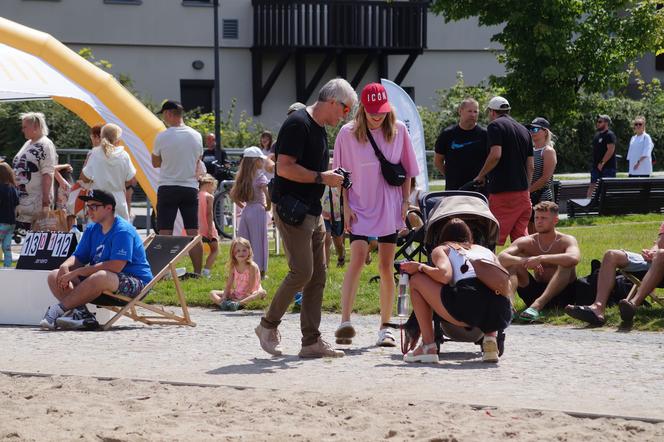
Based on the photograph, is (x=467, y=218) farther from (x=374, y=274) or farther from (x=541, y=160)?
(x=374, y=274)

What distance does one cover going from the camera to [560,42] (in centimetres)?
2561

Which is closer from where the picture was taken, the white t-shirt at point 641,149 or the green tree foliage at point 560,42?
the white t-shirt at point 641,149

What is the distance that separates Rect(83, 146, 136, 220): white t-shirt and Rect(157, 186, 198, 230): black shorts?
0.43m

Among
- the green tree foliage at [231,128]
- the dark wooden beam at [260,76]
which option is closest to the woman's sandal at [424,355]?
the green tree foliage at [231,128]

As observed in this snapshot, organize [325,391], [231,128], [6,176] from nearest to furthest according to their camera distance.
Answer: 1. [325,391]
2. [6,176]
3. [231,128]

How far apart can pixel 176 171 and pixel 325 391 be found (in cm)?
673

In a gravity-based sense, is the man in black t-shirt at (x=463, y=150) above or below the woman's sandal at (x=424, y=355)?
above

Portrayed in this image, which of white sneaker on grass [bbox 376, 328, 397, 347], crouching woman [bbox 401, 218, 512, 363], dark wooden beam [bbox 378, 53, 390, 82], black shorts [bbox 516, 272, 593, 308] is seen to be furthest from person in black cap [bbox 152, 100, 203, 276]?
dark wooden beam [bbox 378, 53, 390, 82]

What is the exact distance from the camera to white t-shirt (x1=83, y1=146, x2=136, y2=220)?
13.5 metres

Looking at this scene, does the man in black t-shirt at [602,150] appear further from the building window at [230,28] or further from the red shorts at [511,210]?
the building window at [230,28]

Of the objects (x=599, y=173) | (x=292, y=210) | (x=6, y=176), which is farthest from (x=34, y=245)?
(x=599, y=173)

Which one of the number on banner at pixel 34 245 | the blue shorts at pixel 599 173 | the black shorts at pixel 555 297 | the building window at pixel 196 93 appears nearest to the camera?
the black shorts at pixel 555 297

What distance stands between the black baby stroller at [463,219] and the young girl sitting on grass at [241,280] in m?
3.07

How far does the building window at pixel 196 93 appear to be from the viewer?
37.3 meters
